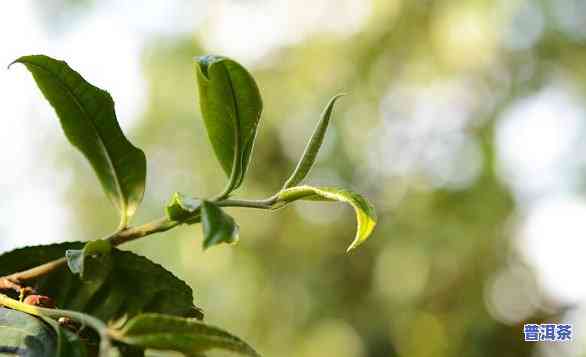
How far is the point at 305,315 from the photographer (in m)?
4.07

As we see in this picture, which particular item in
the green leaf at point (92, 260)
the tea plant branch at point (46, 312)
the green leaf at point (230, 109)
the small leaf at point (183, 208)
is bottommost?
the tea plant branch at point (46, 312)

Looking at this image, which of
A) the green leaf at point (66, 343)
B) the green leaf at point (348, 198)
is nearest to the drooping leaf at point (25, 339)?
the green leaf at point (66, 343)

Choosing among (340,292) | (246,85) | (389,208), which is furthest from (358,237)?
(340,292)

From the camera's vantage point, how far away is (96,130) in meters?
0.36

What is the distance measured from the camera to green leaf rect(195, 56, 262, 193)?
330mm

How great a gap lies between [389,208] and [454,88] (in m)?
0.71

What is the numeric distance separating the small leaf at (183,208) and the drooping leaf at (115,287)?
35mm

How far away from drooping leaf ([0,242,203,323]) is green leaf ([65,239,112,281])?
1 centimetres

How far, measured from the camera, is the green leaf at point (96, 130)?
345 mm

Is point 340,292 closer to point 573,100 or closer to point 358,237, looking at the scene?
point 573,100

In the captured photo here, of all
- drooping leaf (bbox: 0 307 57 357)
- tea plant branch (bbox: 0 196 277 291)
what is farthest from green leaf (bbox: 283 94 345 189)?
drooping leaf (bbox: 0 307 57 357)

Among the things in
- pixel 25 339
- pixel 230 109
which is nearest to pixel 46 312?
pixel 25 339

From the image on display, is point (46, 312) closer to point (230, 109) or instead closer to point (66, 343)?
point (66, 343)

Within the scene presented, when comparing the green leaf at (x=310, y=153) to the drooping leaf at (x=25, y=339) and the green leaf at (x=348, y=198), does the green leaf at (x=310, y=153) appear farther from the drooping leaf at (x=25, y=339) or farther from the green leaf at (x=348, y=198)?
the drooping leaf at (x=25, y=339)
